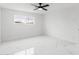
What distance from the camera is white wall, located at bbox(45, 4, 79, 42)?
371cm

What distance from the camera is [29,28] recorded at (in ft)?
17.6

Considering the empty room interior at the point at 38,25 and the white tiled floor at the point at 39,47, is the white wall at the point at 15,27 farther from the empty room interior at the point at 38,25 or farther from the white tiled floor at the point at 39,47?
the white tiled floor at the point at 39,47

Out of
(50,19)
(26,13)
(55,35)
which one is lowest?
(55,35)

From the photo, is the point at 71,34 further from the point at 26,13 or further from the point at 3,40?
the point at 3,40

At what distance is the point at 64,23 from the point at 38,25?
247cm

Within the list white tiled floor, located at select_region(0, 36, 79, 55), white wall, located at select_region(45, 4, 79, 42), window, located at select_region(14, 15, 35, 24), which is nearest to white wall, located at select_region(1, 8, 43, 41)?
window, located at select_region(14, 15, 35, 24)

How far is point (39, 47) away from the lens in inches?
31.5

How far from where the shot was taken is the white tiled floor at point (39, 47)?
597mm

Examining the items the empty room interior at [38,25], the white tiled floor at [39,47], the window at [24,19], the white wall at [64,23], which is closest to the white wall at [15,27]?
the empty room interior at [38,25]

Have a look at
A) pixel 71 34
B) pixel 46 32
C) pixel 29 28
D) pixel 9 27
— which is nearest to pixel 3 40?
pixel 9 27

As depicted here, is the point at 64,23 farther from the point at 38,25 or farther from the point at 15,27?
the point at 15,27

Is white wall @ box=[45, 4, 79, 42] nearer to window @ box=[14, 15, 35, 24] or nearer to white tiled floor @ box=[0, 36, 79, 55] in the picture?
white tiled floor @ box=[0, 36, 79, 55]

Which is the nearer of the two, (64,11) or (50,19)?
(64,11)
